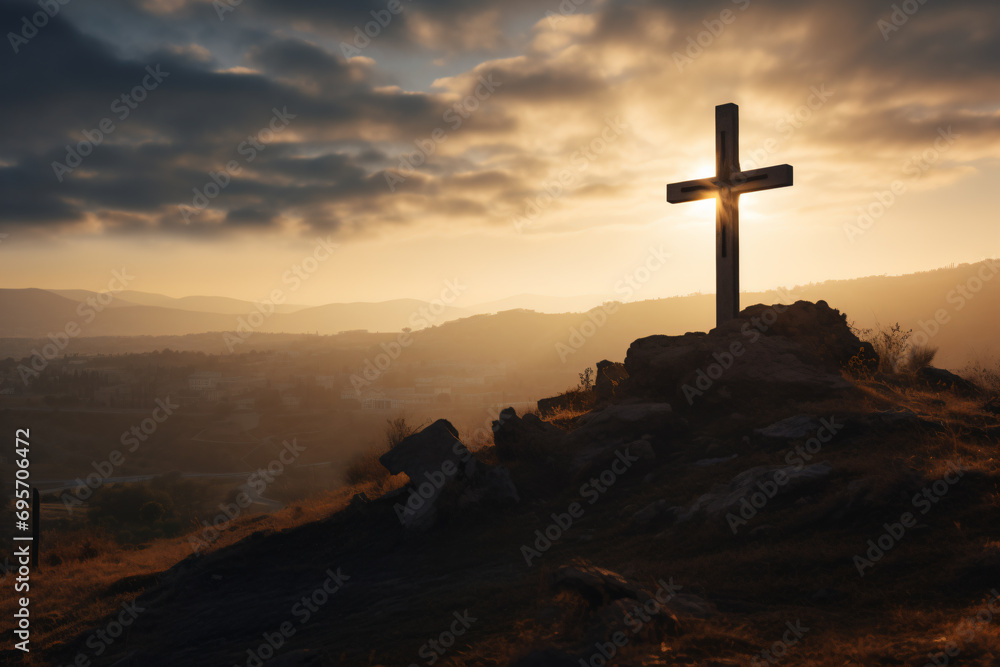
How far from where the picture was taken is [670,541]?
7.34m

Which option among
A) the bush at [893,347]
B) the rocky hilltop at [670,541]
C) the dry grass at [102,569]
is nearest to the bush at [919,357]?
the bush at [893,347]

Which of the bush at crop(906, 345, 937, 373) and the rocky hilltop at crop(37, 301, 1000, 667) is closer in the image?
the rocky hilltop at crop(37, 301, 1000, 667)

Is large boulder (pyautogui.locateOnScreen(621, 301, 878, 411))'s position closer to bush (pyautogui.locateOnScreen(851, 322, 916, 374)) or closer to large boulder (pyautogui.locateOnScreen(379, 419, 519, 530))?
bush (pyautogui.locateOnScreen(851, 322, 916, 374))

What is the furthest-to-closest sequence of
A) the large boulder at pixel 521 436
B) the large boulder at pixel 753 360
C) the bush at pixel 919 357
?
the bush at pixel 919 357 < the large boulder at pixel 753 360 < the large boulder at pixel 521 436

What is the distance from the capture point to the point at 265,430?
101500 mm

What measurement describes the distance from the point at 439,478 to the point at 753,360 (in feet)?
21.0

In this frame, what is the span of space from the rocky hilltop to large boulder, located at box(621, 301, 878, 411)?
0.05 metres

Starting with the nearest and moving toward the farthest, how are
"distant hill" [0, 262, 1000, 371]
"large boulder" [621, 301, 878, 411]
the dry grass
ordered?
the dry grass, "large boulder" [621, 301, 878, 411], "distant hill" [0, 262, 1000, 371]

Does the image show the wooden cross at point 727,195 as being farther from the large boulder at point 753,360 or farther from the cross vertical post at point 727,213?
the large boulder at point 753,360

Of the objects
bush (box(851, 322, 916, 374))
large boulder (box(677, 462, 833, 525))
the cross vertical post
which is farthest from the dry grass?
bush (box(851, 322, 916, 374))

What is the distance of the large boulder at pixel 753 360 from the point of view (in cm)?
1134

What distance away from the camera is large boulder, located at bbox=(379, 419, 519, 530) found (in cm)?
970

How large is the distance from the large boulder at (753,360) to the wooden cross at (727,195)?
70 centimetres

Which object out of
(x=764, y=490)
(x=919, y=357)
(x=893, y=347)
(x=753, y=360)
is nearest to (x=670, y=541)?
(x=764, y=490)
